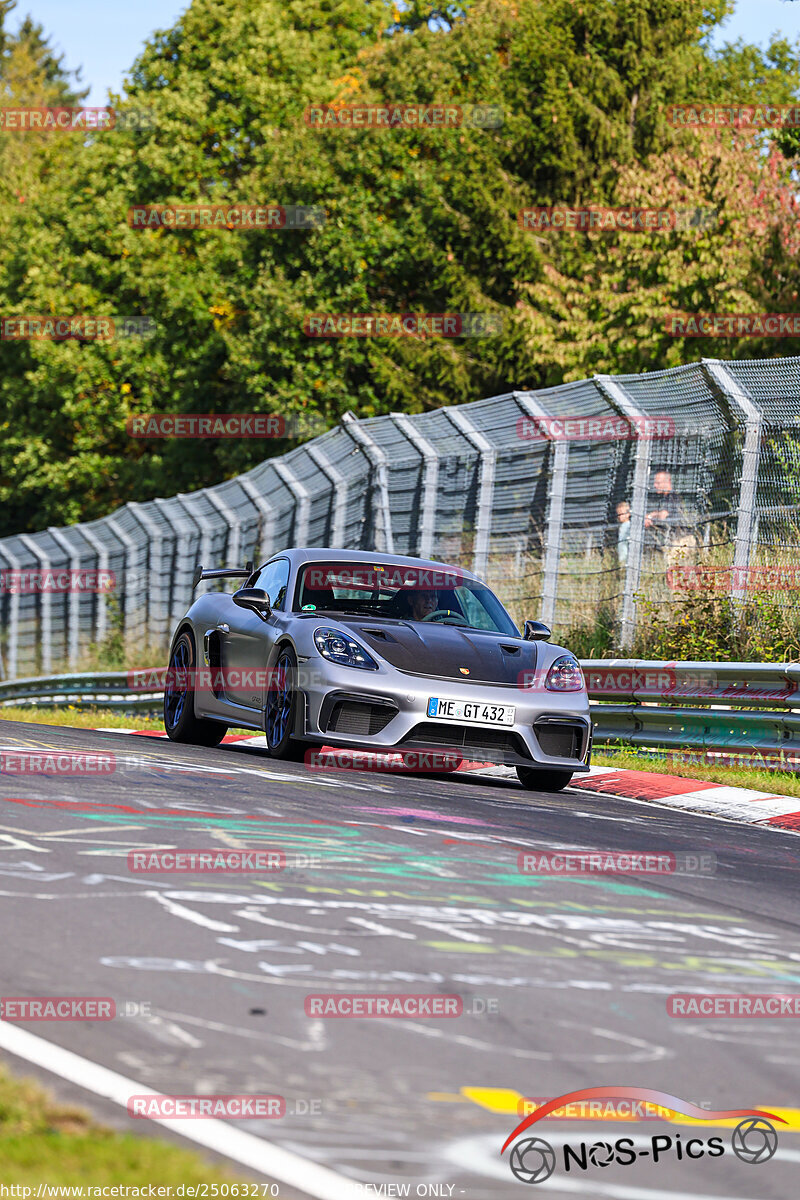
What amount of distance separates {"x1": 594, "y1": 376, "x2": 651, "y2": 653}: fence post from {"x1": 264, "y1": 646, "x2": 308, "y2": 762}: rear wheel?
5262mm

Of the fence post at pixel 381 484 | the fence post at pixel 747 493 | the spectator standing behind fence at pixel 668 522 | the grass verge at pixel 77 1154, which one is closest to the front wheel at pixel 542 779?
the fence post at pixel 747 493

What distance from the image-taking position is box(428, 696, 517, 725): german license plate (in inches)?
396

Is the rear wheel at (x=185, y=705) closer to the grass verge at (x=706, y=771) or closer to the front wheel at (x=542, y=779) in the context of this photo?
the front wheel at (x=542, y=779)

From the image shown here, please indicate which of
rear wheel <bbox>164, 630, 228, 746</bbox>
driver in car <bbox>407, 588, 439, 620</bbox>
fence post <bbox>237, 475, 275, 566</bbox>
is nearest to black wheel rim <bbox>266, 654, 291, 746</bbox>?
driver in car <bbox>407, 588, 439, 620</bbox>

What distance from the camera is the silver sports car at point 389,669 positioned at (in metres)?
10.1

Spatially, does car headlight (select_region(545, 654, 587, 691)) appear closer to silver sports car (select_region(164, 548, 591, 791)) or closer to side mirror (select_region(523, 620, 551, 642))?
silver sports car (select_region(164, 548, 591, 791))

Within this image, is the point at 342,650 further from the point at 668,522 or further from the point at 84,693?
the point at 84,693

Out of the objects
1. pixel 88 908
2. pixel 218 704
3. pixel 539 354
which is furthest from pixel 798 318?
pixel 88 908

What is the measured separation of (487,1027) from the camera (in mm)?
4520

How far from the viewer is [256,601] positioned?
1160 cm

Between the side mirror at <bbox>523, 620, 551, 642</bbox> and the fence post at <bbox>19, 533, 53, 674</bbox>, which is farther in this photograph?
the fence post at <bbox>19, 533, 53, 674</bbox>

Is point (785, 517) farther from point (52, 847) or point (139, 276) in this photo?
point (139, 276)

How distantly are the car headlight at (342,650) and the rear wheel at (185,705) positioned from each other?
2.63 metres

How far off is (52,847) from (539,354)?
26.0 meters
